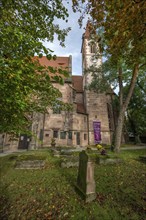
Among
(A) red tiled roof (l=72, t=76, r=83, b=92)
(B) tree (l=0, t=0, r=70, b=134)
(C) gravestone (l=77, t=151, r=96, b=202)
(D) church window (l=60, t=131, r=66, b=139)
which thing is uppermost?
(A) red tiled roof (l=72, t=76, r=83, b=92)

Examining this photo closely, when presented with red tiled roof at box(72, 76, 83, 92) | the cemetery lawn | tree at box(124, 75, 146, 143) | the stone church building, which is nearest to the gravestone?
the cemetery lawn

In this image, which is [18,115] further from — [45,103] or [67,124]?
[67,124]

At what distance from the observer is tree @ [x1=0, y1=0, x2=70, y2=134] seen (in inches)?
111

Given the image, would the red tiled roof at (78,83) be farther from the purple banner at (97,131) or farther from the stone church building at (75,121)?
the purple banner at (97,131)

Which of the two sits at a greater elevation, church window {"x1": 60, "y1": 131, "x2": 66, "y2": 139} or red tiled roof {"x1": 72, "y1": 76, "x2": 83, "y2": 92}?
red tiled roof {"x1": 72, "y1": 76, "x2": 83, "y2": 92}

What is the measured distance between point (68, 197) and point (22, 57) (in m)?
4.90

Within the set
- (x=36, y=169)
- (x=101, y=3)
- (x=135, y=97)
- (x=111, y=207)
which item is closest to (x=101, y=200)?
(x=111, y=207)

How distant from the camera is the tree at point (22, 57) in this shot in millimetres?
2816

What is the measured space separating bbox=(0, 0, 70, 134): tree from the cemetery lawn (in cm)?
254

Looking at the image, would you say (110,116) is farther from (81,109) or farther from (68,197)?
(68,197)

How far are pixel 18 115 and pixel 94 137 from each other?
18435 mm

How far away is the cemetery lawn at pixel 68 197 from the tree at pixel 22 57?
254cm

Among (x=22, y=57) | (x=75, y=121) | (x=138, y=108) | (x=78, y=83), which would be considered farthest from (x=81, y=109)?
(x=22, y=57)

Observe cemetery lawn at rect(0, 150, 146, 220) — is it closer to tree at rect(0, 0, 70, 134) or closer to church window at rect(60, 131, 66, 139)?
tree at rect(0, 0, 70, 134)
